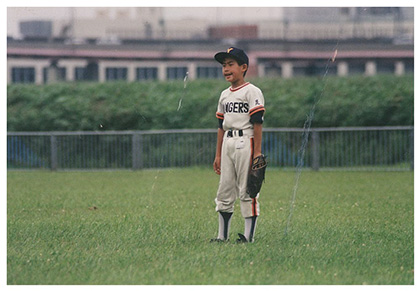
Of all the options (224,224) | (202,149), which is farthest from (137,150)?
(224,224)

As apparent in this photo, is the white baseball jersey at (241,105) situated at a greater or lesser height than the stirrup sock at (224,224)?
greater

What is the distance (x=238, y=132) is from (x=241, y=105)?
0.25 meters

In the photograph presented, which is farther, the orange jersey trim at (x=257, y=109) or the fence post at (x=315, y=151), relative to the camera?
the fence post at (x=315, y=151)

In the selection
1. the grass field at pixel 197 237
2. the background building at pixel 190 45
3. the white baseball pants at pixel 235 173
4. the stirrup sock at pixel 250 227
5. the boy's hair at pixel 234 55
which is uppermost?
the background building at pixel 190 45

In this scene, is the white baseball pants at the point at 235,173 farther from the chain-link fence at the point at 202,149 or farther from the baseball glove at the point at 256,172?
the chain-link fence at the point at 202,149

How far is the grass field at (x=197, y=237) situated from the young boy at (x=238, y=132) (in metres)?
0.45

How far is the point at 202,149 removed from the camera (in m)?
18.0

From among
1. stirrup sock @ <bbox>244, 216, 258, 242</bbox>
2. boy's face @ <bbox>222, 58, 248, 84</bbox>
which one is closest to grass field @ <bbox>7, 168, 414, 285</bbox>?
stirrup sock @ <bbox>244, 216, 258, 242</bbox>

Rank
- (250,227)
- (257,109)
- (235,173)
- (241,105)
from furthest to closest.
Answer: (250,227) → (235,173) → (241,105) → (257,109)

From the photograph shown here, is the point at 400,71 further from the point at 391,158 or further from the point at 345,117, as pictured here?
the point at 391,158

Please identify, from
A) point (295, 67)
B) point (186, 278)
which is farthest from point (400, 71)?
point (186, 278)

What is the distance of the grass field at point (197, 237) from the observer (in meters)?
5.91

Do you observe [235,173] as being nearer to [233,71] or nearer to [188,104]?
[233,71]

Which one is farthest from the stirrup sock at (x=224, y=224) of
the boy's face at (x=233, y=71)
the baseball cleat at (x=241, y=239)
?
the boy's face at (x=233, y=71)
